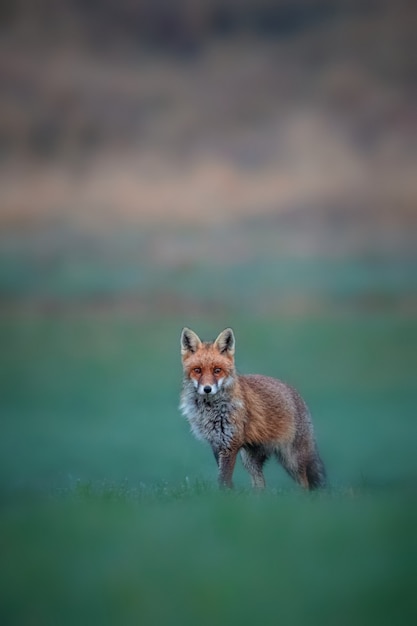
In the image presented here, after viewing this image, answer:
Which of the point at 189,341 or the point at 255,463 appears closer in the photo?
the point at 189,341

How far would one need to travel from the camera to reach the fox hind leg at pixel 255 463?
22.4 feet

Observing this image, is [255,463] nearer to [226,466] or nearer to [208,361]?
[226,466]

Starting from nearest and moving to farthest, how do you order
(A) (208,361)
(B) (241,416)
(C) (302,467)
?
(A) (208,361)
(B) (241,416)
(C) (302,467)

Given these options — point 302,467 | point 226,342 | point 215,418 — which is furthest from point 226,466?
point 226,342

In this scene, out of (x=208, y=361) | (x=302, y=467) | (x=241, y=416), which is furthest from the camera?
(x=302, y=467)

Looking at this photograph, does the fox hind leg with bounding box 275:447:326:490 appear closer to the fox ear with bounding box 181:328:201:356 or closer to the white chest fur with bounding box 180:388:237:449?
the white chest fur with bounding box 180:388:237:449

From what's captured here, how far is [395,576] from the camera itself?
4863 millimetres

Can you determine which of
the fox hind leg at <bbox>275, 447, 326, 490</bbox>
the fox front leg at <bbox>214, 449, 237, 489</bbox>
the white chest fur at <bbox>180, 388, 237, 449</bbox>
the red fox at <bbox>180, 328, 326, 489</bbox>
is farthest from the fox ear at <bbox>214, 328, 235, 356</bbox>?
the fox hind leg at <bbox>275, 447, 326, 490</bbox>

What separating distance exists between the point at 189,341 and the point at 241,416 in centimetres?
58

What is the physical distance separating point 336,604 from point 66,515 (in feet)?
4.87

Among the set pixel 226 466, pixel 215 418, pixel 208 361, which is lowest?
pixel 226 466

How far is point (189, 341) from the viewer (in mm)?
6559

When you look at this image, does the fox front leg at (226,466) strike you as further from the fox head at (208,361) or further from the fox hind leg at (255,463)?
the fox head at (208,361)

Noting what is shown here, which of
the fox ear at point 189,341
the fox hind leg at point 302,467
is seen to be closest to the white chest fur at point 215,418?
the fox ear at point 189,341
